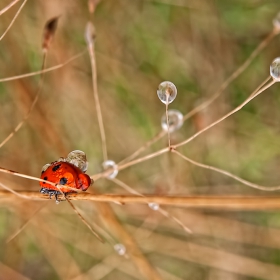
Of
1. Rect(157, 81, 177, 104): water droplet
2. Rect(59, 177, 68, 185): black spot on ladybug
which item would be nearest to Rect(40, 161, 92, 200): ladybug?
Rect(59, 177, 68, 185): black spot on ladybug

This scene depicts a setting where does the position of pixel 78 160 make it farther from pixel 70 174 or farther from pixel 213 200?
pixel 213 200

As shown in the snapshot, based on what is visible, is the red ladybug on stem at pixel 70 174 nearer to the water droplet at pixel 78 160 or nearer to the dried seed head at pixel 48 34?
the water droplet at pixel 78 160

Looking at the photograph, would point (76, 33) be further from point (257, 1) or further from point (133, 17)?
point (257, 1)

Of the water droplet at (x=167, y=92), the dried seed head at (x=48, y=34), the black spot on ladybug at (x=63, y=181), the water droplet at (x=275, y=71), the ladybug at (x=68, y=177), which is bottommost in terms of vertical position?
the black spot on ladybug at (x=63, y=181)

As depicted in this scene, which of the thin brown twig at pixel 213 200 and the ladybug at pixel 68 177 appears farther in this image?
the ladybug at pixel 68 177

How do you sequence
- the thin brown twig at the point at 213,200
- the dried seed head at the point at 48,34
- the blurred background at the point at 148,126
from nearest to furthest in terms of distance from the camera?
the thin brown twig at the point at 213,200, the dried seed head at the point at 48,34, the blurred background at the point at 148,126

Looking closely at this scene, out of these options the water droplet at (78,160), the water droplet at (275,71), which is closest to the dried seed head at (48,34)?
the water droplet at (78,160)

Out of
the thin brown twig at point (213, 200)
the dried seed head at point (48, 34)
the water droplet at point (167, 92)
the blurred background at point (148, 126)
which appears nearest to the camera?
the thin brown twig at point (213, 200)

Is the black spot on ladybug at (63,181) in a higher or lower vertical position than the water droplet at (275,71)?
lower

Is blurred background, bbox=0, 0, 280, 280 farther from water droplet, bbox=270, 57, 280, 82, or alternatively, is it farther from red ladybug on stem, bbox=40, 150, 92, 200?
water droplet, bbox=270, 57, 280, 82
